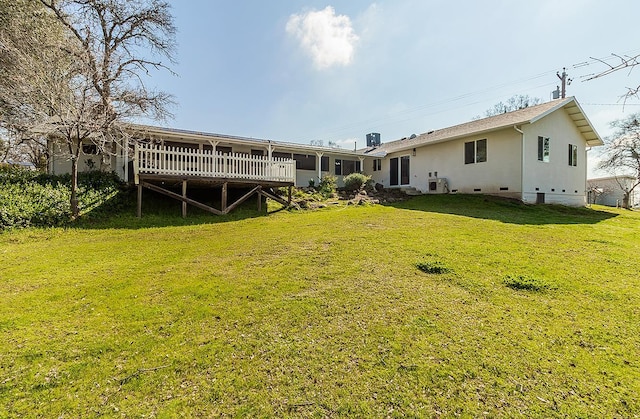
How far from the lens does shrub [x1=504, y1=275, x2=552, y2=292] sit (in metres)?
4.02

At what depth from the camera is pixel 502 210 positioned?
11.8m

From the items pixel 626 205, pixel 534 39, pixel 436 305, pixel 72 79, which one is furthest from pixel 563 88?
pixel 72 79

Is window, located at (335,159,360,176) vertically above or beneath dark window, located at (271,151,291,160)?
beneath

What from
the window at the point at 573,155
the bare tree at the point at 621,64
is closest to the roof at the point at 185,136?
the bare tree at the point at 621,64

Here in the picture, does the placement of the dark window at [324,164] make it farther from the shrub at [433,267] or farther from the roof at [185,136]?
the shrub at [433,267]

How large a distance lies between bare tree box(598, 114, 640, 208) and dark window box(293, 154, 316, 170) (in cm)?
1811

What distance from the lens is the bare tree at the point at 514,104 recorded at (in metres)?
30.9

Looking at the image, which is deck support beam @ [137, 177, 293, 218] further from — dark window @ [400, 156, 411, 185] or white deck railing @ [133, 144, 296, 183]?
dark window @ [400, 156, 411, 185]

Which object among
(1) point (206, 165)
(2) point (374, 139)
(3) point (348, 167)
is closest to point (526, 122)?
(3) point (348, 167)

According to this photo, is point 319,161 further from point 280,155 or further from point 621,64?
point 621,64

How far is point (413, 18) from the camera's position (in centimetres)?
1051

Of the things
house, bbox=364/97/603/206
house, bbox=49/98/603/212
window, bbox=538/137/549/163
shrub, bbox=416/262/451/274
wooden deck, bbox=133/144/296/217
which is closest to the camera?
shrub, bbox=416/262/451/274

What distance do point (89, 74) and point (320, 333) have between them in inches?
422

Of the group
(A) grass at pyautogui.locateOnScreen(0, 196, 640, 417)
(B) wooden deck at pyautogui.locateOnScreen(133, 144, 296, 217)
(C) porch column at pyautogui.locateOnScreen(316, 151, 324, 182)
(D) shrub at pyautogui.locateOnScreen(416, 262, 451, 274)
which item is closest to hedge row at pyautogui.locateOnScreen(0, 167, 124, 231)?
(B) wooden deck at pyautogui.locateOnScreen(133, 144, 296, 217)
